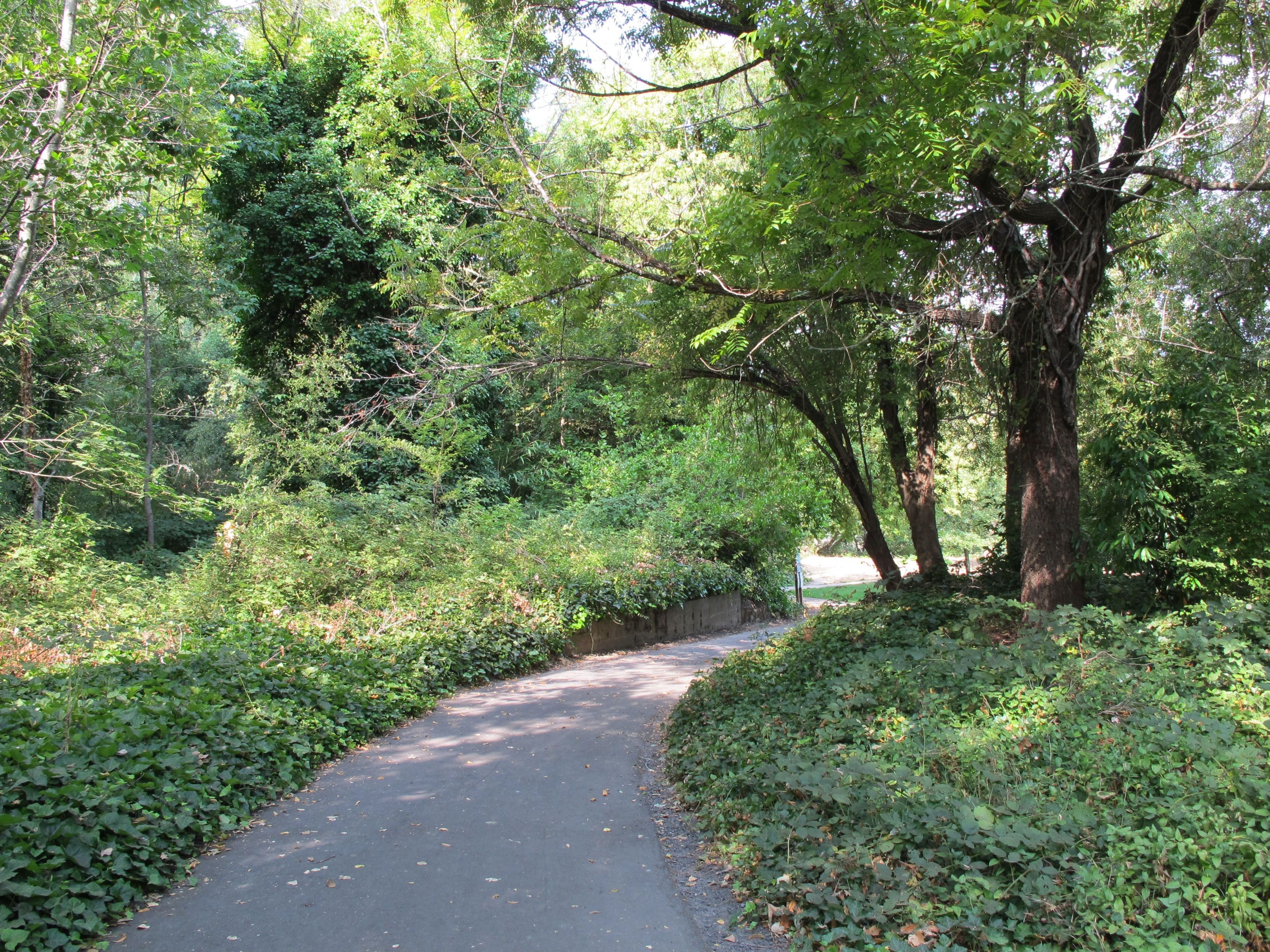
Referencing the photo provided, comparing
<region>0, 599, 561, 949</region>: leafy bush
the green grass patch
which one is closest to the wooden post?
the green grass patch

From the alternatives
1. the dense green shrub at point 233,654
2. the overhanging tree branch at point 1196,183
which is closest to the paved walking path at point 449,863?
the dense green shrub at point 233,654

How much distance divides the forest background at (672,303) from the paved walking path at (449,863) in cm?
45

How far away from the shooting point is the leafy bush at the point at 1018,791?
11.5 feet

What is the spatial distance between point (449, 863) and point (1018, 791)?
338 centimetres

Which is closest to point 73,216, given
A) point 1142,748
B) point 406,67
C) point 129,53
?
point 129,53

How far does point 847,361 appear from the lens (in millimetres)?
9805

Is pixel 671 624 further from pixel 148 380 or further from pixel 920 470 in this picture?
pixel 148 380

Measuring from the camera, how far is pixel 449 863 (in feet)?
16.4

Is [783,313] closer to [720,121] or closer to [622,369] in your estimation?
[622,369]

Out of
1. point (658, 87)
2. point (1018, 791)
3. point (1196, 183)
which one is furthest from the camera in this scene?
point (658, 87)

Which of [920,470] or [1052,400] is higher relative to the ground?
[1052,400]

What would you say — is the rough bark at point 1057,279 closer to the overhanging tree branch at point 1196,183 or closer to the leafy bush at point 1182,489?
the overhanging tree branch at point 1196,183

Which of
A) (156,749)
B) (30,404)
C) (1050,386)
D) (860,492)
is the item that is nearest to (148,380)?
(30,404)

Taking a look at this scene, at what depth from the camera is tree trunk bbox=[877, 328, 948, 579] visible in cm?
1092
